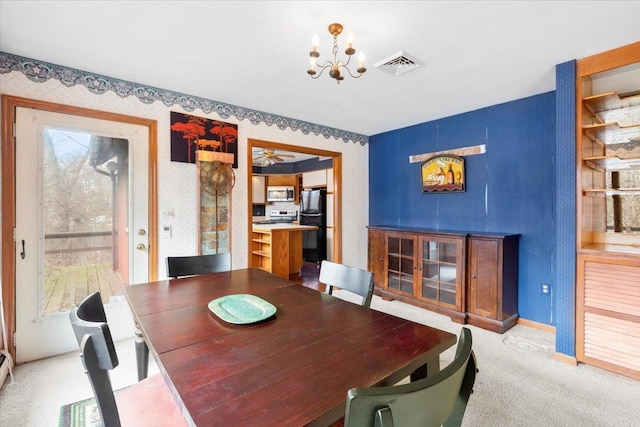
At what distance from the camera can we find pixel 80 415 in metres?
1.82

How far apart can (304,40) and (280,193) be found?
5.94 meters

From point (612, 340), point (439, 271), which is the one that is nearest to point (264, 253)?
point (439, 271)

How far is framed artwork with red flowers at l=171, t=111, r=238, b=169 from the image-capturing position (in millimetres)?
3053

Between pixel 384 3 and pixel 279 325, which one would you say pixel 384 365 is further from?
pixel 384 3

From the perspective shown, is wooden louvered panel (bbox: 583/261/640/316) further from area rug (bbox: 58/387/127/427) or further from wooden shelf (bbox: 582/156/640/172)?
area rug (bbox: 58/387/127/427)

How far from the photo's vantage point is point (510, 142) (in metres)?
3.33

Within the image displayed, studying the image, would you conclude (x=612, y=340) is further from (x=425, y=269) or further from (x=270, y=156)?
(x=270, y=156)

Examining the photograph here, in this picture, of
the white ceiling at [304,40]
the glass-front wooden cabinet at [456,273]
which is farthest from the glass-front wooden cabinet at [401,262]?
the white ceiling at [304,40]

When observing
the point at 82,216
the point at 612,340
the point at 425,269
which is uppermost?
the point at 82,216

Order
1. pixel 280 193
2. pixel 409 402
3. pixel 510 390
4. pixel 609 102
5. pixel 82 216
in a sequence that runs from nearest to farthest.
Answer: pixel 409 402 → pixel 510 390 → pixel 609 102 → pixel 82 216 → pixel 280 193

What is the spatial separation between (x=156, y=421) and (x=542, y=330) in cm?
355

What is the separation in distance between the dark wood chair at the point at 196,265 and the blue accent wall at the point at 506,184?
2820 millimetres

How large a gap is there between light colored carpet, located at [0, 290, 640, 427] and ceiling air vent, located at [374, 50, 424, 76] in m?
2.46

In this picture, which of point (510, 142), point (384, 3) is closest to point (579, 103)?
point (510, 142)
